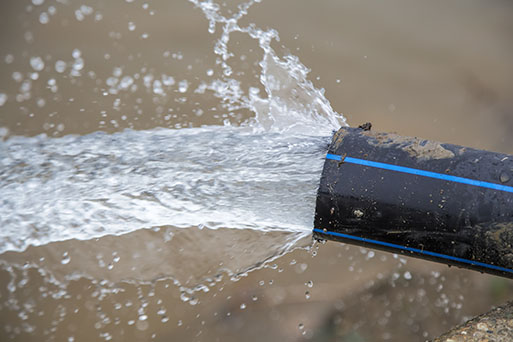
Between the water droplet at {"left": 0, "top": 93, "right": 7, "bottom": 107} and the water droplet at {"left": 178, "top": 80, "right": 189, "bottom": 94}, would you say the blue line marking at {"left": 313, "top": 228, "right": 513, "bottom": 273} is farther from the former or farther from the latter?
the water droplet at {"left": 0, "top": 93, "right": 7, "bottom": 107}

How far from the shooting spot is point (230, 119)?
59.6 inches

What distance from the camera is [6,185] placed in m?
1.19

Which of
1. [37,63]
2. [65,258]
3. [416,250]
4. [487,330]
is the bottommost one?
[65,258]

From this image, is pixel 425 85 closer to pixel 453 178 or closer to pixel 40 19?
pixel 453 178

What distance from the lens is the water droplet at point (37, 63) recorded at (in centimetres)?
150

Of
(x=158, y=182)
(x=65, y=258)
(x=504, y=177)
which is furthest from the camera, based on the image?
(x=65, y=258)

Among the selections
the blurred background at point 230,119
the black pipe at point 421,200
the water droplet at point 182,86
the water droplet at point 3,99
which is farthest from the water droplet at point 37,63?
the black pipe at point 421,200

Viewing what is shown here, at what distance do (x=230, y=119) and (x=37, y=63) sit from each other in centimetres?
62

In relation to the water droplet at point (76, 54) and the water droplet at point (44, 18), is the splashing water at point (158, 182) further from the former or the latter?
the water droplet at point (44, 18)

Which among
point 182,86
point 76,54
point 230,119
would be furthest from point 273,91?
point 76,54

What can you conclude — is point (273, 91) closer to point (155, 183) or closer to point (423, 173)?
point (155, 183)

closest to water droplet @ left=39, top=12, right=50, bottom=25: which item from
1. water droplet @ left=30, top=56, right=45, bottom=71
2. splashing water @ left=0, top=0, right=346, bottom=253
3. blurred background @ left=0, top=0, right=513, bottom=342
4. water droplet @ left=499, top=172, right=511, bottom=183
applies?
blurred background @ left=0, top=0, right=513, bottom=342

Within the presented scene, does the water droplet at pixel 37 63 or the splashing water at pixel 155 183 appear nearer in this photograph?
the splashing water at pixel 155 183

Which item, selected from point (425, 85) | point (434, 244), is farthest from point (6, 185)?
point (425, 85)
